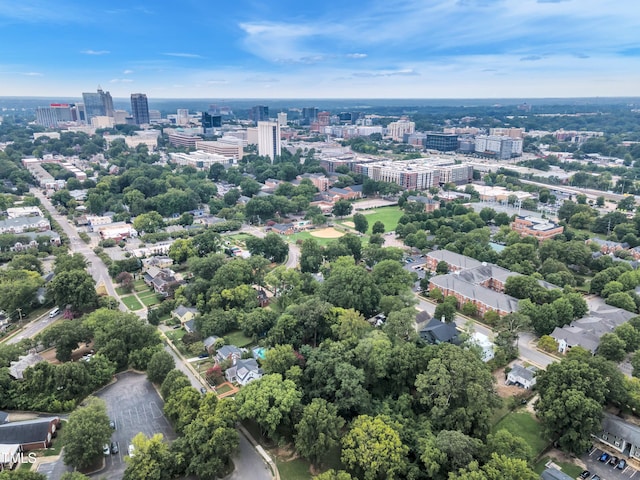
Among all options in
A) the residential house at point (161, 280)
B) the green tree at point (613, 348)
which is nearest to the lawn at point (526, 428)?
the green tree at point (613, 348)

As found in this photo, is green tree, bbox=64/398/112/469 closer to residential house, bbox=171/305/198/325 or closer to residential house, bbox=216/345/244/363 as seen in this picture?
residential house, bbox=216/345/244/363

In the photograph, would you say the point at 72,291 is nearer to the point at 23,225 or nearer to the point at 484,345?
the point at 23,225

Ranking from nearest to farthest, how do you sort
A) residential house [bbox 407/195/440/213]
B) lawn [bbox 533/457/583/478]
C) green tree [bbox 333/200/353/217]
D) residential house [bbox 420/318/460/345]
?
lawn [bbox 533/457/583/478]
residential house [bbox 420/318/460/345]
green tree [bbox 333/200/353/217]
residential house [bbox 407/195/440/213]

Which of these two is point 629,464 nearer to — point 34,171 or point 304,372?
point 304,372

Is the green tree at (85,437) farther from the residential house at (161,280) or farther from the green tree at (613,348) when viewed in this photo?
the green tree at (613,348)

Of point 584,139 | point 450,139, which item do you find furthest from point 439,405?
point 584,139

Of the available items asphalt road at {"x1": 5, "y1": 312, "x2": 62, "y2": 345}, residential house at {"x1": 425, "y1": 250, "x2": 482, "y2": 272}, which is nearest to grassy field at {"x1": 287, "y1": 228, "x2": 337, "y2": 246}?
residential house at {"x1": 425, "y1": 250, "x2": 482, "y2": 272}

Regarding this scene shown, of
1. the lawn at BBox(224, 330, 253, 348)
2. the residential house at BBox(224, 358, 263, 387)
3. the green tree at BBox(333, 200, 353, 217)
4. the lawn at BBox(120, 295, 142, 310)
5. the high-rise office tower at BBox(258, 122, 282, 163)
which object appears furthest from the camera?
the high-rise office tower at BBox(258, 122, 282, 163)
